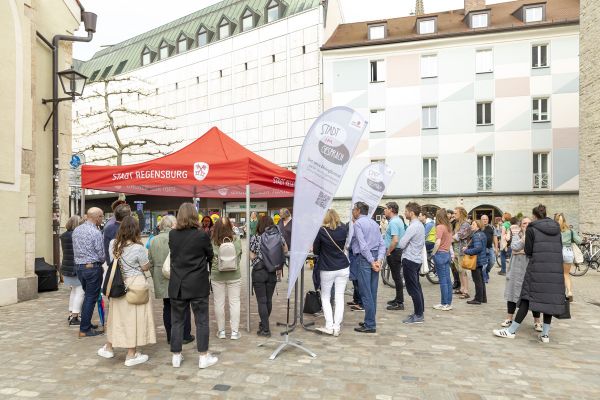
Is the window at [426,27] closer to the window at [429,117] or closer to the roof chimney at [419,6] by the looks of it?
the window at [429,117]

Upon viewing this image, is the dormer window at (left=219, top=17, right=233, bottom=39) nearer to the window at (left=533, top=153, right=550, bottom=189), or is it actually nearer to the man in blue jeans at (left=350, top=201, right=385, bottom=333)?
the window at (left=533, top=153, right=550, bottom=189)

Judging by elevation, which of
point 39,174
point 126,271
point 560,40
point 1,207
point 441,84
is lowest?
point 126,271

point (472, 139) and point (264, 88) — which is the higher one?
point (264, 88)

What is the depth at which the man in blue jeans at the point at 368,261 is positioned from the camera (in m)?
6.61

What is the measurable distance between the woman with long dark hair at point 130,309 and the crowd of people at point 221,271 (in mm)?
11

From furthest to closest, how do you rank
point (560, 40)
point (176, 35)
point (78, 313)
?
point (176, 35)
point (560, 40)
point (78, 313)

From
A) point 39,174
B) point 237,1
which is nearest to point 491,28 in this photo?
point 237,1

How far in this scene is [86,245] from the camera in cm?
614

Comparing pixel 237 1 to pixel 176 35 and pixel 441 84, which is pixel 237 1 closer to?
pixel 176 35

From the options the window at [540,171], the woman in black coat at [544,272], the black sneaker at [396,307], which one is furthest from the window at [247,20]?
the woman in black coat at [544,272]

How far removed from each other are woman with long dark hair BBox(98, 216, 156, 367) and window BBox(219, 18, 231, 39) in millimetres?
34299

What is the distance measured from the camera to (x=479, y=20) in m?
27.6

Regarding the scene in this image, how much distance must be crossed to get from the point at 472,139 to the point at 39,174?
2239cm

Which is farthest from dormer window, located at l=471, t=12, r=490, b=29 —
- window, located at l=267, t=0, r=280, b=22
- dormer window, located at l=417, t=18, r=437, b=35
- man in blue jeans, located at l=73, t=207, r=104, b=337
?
man in blue jeans, located at l=73, t=207, r=104, b=337
